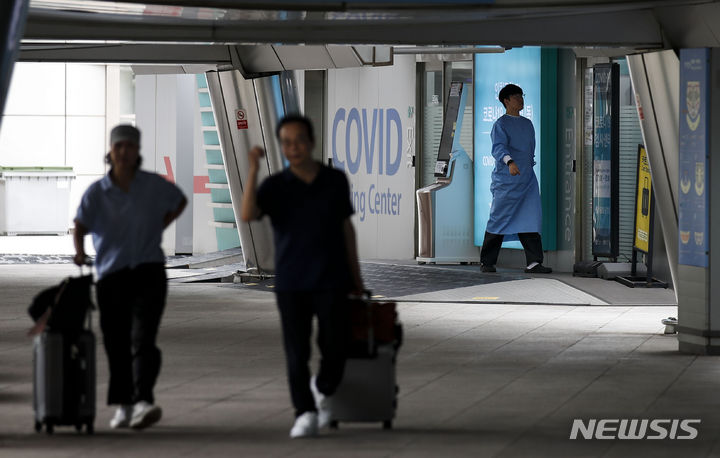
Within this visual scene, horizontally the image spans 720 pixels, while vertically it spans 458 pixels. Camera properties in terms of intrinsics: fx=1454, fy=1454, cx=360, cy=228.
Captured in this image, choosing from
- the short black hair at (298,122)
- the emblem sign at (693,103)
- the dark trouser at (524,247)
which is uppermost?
the emblem sign at (693,103)

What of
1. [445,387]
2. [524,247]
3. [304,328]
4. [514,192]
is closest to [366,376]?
[304,328]

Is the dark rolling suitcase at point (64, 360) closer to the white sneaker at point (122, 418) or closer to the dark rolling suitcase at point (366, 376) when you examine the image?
the white sneaker at point (122, 418)

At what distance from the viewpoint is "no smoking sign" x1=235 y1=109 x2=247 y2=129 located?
16441mm

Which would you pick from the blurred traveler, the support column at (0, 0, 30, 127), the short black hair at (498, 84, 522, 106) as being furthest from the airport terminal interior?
the short black hair at (498, 84, 522, 106)

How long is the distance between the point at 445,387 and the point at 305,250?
227 cm

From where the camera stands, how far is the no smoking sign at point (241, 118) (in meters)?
16.4

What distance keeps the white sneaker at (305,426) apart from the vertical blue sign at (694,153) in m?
4.43

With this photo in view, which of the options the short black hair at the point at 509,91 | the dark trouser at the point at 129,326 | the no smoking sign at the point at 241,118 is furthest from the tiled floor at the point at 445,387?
the short black hair at the point at 509,91

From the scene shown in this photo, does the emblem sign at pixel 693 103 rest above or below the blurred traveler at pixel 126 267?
above

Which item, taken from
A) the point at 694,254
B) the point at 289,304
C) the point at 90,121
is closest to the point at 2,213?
the point at 90,121

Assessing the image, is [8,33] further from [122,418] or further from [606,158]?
[606,158]

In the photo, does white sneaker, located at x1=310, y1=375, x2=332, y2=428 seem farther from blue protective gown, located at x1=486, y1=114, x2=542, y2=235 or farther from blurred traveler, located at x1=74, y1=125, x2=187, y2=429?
blue protective gown, located at x1=486, y1=114, x2=542, y2=235

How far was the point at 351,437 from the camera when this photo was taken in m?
7.04

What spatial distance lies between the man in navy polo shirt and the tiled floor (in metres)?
0.41
